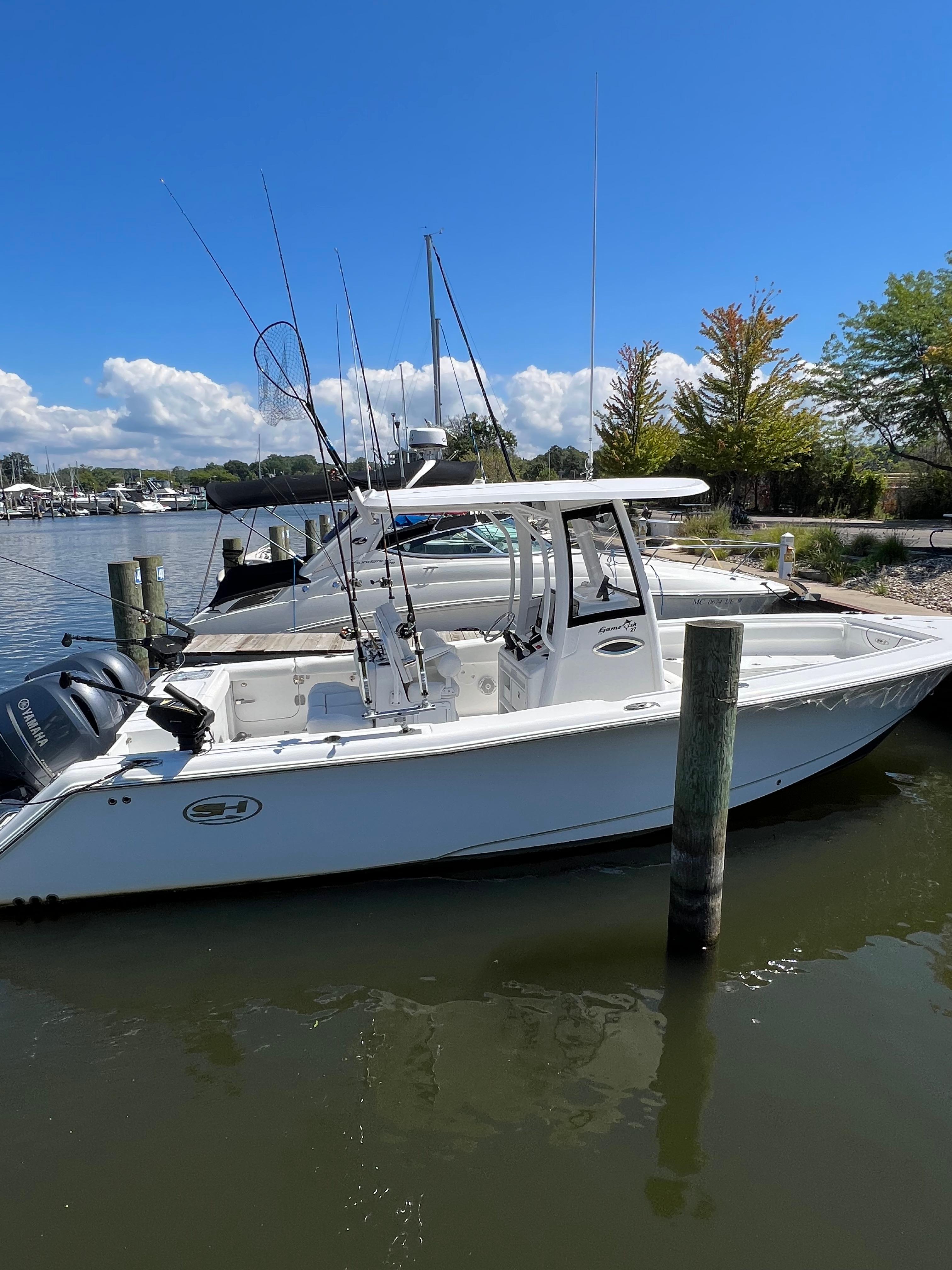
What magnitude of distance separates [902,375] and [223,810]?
22.6 meters

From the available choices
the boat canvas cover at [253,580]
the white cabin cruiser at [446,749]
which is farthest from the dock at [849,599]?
the boat canvas cover at [253,580]

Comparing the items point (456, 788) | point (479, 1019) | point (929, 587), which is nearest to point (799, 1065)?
point (479, 1019)

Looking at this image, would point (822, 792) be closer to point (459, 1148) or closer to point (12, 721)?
point (459, 1148)

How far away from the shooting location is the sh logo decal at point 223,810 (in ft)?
13.3

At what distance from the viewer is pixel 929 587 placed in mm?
10641

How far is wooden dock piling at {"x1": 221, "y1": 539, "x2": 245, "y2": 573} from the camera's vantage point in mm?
13320

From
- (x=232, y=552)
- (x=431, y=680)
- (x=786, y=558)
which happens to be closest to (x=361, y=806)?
(x=431, y=680)

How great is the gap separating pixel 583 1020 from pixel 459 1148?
0.91m

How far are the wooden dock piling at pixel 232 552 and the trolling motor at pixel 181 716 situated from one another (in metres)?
9.19

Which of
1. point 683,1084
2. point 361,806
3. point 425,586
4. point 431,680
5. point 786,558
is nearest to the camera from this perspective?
point 683,1084

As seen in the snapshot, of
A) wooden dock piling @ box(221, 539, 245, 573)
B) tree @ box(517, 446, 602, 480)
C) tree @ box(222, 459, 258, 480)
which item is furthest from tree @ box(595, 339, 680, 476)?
tree @ box(222, 459, 258, 480)

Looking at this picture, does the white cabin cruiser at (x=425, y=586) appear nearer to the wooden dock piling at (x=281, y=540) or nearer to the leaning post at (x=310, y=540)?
the wooden dock piling at (x=281, y=540)

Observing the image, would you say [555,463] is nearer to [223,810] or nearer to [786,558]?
[786,558]

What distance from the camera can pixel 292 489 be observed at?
8.20 m
